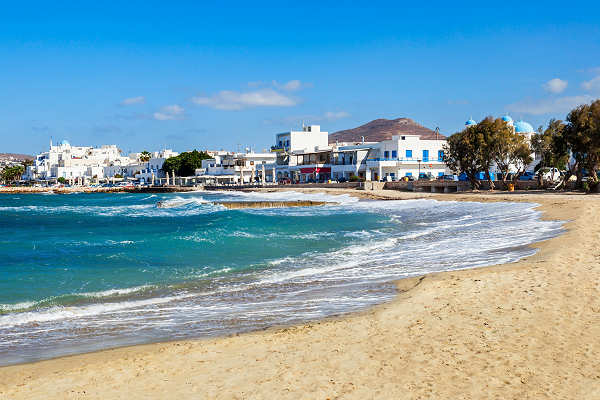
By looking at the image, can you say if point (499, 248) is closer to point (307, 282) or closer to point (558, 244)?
point (558, 244)

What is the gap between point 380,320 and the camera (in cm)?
848

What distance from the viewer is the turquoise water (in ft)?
30.7

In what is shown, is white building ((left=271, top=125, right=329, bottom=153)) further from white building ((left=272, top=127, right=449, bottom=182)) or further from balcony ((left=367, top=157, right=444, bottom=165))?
balcony ((left=367, top=157, right=444, bottom=165))

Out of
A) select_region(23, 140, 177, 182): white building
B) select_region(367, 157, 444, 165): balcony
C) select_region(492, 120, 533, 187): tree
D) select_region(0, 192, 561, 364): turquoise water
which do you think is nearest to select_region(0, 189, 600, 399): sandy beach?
select_region(0, 192, 561, 364): turquoise water

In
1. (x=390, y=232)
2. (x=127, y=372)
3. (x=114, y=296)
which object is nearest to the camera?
(x=127, y=372)

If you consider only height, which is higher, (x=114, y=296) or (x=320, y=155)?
(x=320, y=155)

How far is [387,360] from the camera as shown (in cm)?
655

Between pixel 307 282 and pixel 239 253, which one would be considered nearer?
pixel 307 282

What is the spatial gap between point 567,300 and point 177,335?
22.1 ft

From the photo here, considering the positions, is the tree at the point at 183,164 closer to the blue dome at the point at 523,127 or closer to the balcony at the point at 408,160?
the balcony at the point at 408,160

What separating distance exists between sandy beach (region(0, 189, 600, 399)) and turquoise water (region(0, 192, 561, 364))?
1086 mm

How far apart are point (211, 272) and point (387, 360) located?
9.74 meters

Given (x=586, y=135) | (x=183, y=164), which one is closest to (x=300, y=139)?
(x=183, y=164)

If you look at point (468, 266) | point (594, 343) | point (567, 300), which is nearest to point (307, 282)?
point (468, 266)
